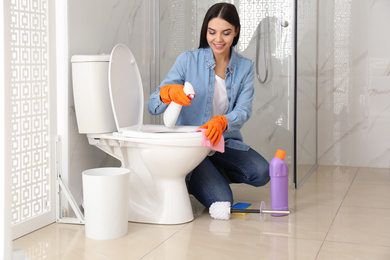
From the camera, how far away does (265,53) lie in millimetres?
3166

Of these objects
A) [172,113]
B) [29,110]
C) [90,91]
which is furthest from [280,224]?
[29,110]

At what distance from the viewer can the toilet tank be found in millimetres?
2365

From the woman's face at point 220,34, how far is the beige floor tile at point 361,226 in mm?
912

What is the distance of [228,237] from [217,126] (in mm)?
457

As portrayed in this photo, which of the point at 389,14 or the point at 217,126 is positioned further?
the point at 389,14

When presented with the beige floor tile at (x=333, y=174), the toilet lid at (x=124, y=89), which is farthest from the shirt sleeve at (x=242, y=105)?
the beige floor tile at (x=333, y=174)

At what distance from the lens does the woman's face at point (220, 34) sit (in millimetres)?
2584

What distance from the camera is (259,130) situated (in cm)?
324

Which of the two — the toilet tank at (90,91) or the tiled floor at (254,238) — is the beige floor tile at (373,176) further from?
the toilet tank at (90,91)

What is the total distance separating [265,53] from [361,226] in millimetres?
1210

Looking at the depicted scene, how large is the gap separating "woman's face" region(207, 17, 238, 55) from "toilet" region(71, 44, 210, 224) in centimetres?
40

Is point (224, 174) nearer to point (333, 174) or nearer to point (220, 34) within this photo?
point (220, 34)

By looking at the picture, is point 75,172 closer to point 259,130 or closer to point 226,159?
point 226,159

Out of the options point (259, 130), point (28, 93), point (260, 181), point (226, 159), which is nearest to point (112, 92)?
point (28, 93)
